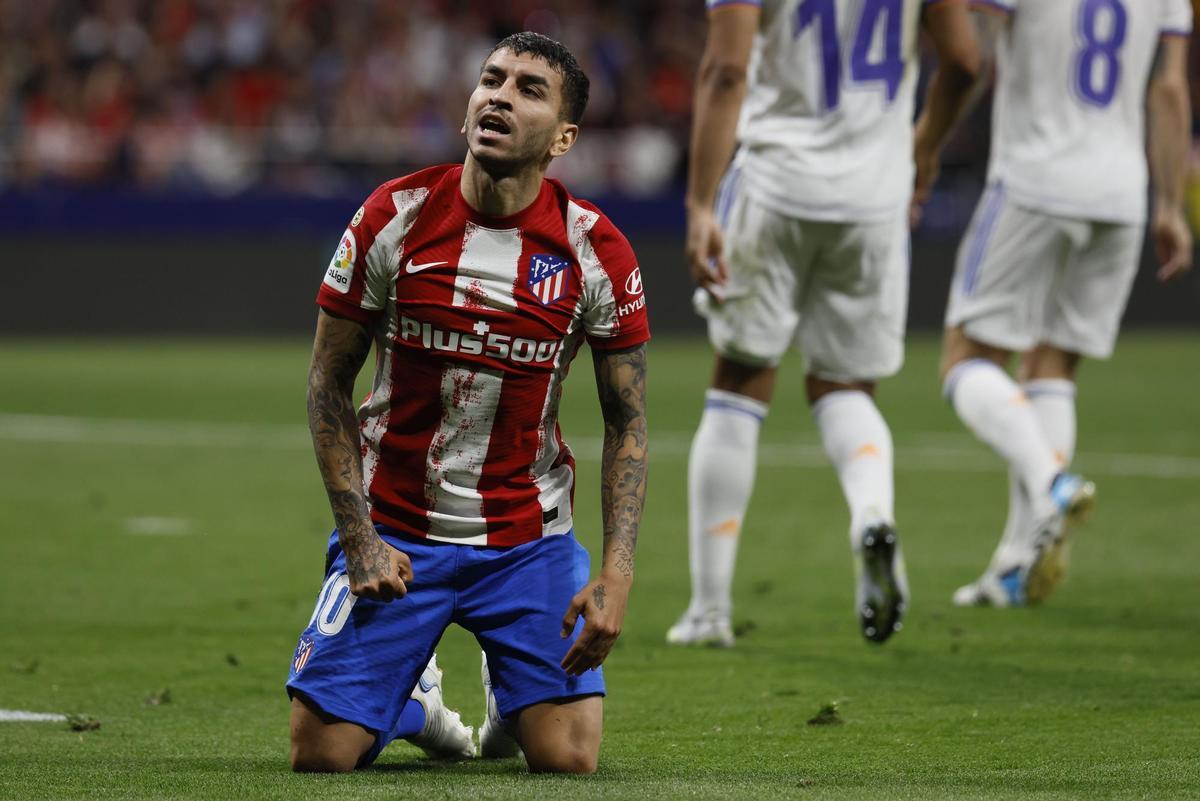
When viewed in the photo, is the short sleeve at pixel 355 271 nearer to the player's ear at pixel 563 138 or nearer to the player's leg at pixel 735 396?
the player's ear at pixel 563 138

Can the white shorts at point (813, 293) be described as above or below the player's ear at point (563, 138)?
below

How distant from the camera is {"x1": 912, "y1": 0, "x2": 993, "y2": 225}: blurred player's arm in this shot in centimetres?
550

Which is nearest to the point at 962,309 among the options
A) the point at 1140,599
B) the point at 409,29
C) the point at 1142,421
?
the point at 1140,599

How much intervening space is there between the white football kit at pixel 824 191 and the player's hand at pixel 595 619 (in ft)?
6.03

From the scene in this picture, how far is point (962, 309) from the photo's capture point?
6570 millimetres

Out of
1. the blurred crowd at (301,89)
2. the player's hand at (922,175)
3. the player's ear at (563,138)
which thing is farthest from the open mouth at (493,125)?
the blurred crowd at (301,89)

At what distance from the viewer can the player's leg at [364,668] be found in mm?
3803

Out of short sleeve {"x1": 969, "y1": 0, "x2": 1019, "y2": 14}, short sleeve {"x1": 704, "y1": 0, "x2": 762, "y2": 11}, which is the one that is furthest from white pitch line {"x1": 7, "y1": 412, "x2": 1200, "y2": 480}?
short sleeve {"x1": 704, "y1": 0, "x2": 762, "y2": 11}

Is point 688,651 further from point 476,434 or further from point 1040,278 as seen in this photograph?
point 1040,278

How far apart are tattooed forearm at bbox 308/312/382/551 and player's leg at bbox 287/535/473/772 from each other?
0.54 feet

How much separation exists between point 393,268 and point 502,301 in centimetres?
23

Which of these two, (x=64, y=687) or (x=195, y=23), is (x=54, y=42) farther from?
(x=64, y=687)

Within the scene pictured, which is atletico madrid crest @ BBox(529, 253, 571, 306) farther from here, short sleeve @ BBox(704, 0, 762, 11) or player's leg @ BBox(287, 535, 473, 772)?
short sleeve @ BBox(704, 0, 762, 11)

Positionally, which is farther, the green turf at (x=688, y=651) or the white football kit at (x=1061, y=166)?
the white football kit at (x=1061, y=166)
